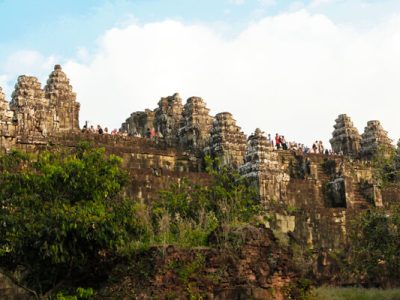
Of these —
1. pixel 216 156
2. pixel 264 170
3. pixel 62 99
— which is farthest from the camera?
pixel 62 99

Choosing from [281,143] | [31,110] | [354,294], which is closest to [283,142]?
[281,143]

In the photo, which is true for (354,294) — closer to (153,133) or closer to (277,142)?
(277,142)

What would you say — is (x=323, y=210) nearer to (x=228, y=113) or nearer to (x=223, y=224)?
(x=228, y=113)

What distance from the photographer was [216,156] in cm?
4416

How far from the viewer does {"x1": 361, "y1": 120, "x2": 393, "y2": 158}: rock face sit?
2163 inches

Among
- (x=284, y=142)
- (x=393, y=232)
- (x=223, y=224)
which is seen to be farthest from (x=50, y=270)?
(x=284, y=142)

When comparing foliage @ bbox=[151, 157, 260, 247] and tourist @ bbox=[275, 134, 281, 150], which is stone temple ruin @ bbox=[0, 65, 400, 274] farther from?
foliage @ bbox=[151, 157, 260, 247]

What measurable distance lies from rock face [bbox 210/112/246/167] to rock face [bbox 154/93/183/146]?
6695 millimetres

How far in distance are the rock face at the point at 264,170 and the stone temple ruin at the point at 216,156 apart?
5 cm

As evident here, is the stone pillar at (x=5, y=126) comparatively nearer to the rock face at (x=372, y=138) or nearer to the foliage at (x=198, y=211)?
the foliage at (x=198, y=211)

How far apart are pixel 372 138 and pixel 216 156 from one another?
16.1 m

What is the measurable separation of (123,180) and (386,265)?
11061mm

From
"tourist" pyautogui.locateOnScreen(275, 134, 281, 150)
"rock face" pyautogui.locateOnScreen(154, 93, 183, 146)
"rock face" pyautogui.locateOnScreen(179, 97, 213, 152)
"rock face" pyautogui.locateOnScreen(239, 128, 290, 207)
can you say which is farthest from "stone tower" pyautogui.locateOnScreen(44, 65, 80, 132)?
"tourist" pyautogui.locateOnScreen(275, 134, 281, 150)

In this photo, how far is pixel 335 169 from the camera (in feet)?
151
